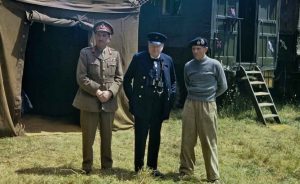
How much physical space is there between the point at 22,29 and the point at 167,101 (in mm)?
3189

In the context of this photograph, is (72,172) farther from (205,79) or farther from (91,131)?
(205,79)

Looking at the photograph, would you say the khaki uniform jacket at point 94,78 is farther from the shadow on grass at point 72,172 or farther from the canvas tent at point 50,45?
the canvas tent at point 50,45

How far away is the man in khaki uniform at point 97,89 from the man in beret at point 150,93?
23 centimetres

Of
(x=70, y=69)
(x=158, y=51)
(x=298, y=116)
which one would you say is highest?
(x=158, y=51)

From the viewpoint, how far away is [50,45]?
9.77 metres

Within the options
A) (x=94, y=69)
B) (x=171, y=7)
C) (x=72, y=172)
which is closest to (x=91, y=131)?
(x=72, y=172)

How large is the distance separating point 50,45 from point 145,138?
4934mm

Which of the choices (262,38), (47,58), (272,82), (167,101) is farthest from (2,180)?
(272,82)

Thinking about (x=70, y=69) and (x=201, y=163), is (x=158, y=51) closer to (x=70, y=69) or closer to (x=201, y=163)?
(x=201, y=163)

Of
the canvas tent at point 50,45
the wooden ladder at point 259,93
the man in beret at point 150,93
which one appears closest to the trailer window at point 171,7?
the wooden ladder at point 259,93

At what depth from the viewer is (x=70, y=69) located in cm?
958

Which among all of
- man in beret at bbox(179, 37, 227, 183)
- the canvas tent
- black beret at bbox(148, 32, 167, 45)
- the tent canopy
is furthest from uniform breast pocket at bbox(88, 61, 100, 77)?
the tent canopy

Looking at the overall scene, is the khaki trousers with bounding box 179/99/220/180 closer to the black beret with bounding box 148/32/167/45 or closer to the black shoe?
the black shoe

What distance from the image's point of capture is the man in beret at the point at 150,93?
5.44m
